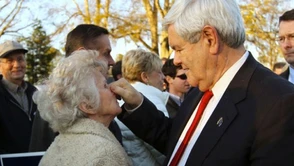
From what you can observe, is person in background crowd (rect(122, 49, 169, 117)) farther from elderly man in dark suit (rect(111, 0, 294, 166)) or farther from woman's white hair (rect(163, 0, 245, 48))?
woman's white hair (rect(163, 0, 245, 48))

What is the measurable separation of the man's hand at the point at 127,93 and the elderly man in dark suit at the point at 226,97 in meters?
0.39

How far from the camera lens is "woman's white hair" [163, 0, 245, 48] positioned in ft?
6.61

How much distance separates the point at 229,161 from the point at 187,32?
2.06 ft

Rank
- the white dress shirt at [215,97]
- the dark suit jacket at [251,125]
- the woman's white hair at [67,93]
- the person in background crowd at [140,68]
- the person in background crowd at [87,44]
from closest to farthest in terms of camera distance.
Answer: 1. the dark suit jacket at [251,125]
2. the white dress shirt at [215,97]
3. the woman's white hair at [67,93]
4. the person in background crowd at [87,44]
5. the person in background crowd at [140,68]

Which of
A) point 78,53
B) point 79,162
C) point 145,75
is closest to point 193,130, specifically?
point 79,162

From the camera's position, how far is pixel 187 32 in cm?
208

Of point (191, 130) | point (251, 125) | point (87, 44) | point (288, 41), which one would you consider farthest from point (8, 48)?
point (251, 125)

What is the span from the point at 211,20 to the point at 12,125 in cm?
361

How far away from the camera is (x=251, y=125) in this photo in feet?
6.26

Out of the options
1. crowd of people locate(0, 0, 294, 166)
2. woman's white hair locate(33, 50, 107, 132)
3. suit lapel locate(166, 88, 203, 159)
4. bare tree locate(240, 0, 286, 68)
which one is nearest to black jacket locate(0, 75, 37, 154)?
crowd of people locate(0, 0, 294, 166)

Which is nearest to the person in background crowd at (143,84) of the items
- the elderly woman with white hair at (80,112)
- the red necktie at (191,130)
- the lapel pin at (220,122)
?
the elderly woman with white hair at (80,112)

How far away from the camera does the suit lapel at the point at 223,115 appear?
1.99 m

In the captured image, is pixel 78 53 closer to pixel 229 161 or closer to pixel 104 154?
pixel 104 154

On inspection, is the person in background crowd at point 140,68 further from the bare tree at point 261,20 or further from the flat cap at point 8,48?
the bare tree at point 261,20
